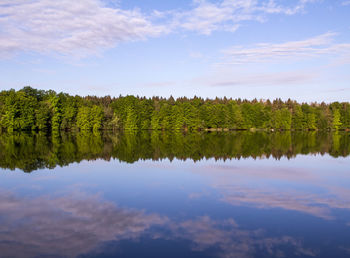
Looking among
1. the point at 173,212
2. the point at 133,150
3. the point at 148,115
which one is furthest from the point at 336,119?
the point at 173,212

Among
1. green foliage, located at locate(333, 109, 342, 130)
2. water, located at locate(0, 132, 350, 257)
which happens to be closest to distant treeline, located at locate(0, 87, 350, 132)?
green foliage, located at locate(333, 109, 342, 130)

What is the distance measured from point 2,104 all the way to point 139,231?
85817mm

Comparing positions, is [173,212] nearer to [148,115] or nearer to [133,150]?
[133,150]

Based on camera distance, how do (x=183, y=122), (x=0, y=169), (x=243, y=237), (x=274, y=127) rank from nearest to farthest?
(x=243, y=237) < (x=0, y=169) < (x=183, y=122) < (x=274, y=127)

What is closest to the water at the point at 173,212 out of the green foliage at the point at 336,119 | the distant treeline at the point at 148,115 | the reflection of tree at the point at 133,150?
the reflection of tree at the point at 133,150

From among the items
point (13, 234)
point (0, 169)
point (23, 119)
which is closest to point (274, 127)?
point (23, 119)

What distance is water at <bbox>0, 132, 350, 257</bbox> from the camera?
7.69m

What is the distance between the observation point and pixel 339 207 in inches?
444

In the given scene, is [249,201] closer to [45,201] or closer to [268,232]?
[268,232]

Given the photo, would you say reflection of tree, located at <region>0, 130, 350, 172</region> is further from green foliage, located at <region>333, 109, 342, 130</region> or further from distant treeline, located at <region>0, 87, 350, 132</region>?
green foliage, located at <region>333, 109, 342, 130</region>

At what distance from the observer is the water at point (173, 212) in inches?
303

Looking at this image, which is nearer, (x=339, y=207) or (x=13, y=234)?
(x=13, y=234)

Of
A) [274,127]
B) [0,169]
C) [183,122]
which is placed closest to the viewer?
[0,169]

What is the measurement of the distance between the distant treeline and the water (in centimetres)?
6774
